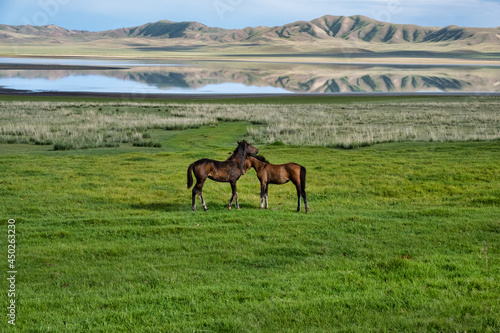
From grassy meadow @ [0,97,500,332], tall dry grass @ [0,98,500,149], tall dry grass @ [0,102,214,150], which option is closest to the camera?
→ grassy meadow @ [0,97,500,332]

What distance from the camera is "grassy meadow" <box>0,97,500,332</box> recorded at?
7.67 m

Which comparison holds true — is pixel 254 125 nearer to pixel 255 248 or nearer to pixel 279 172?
pixel 279 172

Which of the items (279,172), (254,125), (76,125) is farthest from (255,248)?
(254,125)

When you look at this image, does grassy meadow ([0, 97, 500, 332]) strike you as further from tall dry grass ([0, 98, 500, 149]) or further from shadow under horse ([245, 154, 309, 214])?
tall dry grass ([0, 98, 500, 149])

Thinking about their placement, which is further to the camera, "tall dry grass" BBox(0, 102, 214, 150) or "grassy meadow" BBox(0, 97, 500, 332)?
"tall dry grass" BBox(0, 102, 214, 150)

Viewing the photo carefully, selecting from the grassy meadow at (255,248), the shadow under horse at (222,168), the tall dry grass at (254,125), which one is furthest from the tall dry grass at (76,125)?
the shadow under horse at (222,168)

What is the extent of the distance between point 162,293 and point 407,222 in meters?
7.25

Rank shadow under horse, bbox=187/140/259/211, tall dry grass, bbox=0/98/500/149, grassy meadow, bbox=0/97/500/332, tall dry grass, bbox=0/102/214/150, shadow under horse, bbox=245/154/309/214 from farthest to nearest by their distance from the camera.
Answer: tall dry grass, bbox=0/98/500/149, tall dry grass, bbox=0/102/214/150, shadow under horse, bbox=245/154/309/214, shadow under horse, bbox=187/140/259/211, grassy meadow, bbox=0/97/500/332

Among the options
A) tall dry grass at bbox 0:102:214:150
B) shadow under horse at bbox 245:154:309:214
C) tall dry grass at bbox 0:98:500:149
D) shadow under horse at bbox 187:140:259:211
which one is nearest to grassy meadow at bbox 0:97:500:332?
shadow under horse at bbox 245:154:309:214

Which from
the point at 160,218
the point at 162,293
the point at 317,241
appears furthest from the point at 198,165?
the point at 162,293

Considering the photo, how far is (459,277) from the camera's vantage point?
9.21 metres

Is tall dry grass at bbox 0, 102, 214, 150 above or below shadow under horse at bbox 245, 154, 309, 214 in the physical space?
below

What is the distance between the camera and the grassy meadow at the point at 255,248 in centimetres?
767

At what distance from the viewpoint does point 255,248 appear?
1107 centimetres
